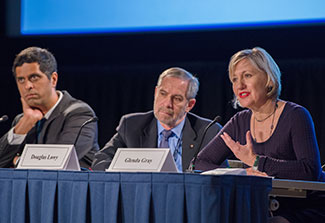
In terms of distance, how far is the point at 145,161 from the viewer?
2.18 m

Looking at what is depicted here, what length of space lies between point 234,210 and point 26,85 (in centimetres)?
246

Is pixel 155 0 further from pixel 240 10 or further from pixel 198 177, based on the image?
pixel 198 177

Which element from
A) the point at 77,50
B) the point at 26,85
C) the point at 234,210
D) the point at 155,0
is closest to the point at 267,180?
the point at 234,210

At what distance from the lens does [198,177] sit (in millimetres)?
1944

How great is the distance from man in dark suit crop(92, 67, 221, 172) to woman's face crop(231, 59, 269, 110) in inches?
22.0

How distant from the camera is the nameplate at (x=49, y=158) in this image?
7.62 ft

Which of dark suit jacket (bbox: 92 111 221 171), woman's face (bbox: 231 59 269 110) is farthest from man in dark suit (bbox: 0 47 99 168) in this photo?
woman's face (bbox: 231 59 269 110)

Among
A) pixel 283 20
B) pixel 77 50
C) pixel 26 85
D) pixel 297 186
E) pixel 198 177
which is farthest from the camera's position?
pixel 77 50

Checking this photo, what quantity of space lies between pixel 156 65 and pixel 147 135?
1.53 meters

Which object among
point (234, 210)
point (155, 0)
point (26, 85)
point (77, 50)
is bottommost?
point (234, 210)

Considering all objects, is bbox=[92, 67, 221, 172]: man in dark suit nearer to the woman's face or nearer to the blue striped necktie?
the blue striped necktie

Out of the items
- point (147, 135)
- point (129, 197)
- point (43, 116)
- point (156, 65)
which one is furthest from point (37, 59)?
point (129, 197)

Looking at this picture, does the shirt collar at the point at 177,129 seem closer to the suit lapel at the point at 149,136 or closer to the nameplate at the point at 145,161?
the suit lapel at the point at 149,136

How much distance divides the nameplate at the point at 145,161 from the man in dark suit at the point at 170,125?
137 cm
